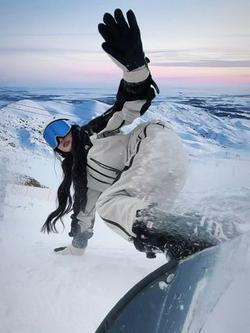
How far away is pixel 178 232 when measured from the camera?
0.91 metres

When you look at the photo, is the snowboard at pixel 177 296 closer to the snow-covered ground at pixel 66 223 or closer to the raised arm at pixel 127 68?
the snow-covered ground at pixel 66 223


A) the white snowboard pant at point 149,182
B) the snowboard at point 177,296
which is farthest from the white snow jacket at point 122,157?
the snowboard at point 177,296

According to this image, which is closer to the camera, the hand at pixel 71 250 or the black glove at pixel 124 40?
the black glove at pixel 124 40

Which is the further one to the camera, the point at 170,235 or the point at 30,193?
Answer: the point at 30,193

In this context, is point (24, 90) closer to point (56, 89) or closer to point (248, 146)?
point (56, 89)

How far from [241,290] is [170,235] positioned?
238 millimetres

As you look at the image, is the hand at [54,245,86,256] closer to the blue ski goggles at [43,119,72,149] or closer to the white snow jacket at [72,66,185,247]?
the white snow jacket at [72,66,185,247]

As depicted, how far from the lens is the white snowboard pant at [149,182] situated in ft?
3.13

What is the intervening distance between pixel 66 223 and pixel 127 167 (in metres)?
0.23

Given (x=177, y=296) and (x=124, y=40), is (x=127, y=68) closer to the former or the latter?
(x=124, y=40)

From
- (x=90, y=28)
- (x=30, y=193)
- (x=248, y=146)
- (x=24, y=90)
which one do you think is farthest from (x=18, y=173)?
(x=248, y=146)

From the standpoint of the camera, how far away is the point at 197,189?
3.20 ft

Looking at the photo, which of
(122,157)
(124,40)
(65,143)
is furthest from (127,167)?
(124,40)

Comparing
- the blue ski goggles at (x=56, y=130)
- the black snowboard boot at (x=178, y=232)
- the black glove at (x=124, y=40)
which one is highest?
the black glove at (x=124, y=40)
